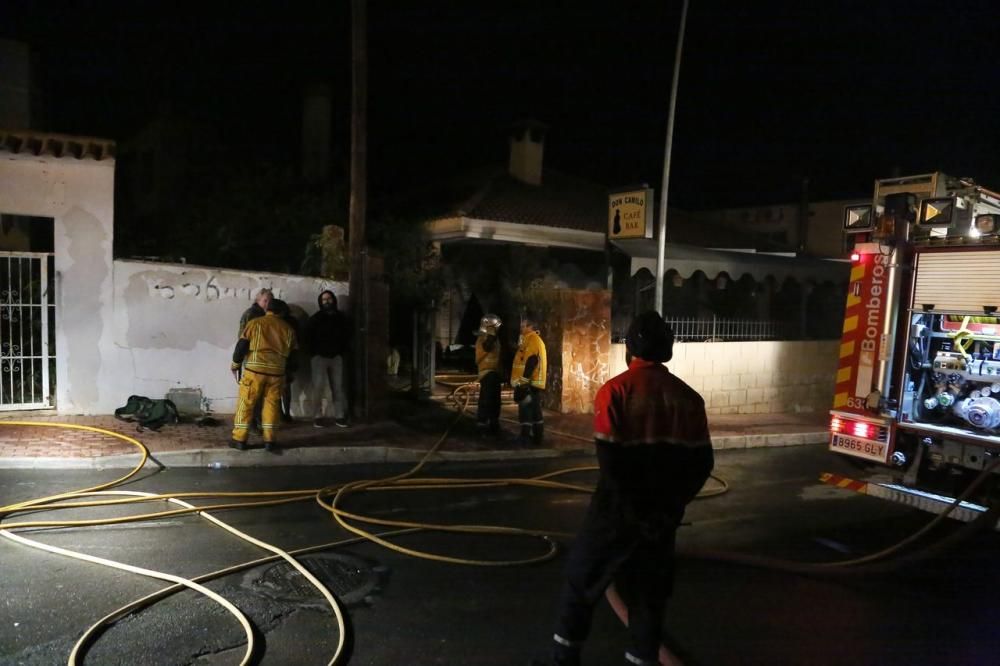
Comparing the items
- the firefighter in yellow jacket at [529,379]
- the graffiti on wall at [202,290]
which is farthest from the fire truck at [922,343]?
the graffiti on wall at [202,290]

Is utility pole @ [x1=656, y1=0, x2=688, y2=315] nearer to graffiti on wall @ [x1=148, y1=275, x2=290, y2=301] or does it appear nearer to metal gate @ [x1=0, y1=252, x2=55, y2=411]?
graffiti on wall @ [x1=148, y1=275, x2=290, y2=301]

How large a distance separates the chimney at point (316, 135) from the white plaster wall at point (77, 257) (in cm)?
989

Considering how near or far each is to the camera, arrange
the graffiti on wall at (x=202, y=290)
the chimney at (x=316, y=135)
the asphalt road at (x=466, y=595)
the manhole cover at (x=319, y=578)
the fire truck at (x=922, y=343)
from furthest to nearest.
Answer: the chimney at (x=316, y=135)
the graffiti on wall at (x=202, y=290)
the fire truck at (x=922, y=343)
the manhole cover at (x=319, y=578)
the asphalt road at (x=466, y=595)

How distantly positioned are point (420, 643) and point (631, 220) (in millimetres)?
7404

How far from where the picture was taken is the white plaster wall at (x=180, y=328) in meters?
9.44

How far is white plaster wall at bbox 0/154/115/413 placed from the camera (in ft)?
29.9

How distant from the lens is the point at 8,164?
8.99 meters

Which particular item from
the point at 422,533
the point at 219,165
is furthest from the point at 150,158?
the point at 422,533

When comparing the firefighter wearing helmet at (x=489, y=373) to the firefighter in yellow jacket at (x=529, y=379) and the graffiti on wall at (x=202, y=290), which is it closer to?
the firefighter in yellow jacket at (x=529, y=379)

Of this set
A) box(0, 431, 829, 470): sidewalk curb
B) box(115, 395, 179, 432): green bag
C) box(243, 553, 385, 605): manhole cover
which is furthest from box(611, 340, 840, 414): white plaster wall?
box(243, 553, 385, 605): manhole cover

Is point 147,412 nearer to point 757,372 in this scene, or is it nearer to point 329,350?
point 329,350

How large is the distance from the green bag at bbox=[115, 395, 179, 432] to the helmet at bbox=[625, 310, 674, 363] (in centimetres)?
719

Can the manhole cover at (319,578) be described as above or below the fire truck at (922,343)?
below

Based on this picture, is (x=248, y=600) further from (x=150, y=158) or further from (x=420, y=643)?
(x=150, y=158)
